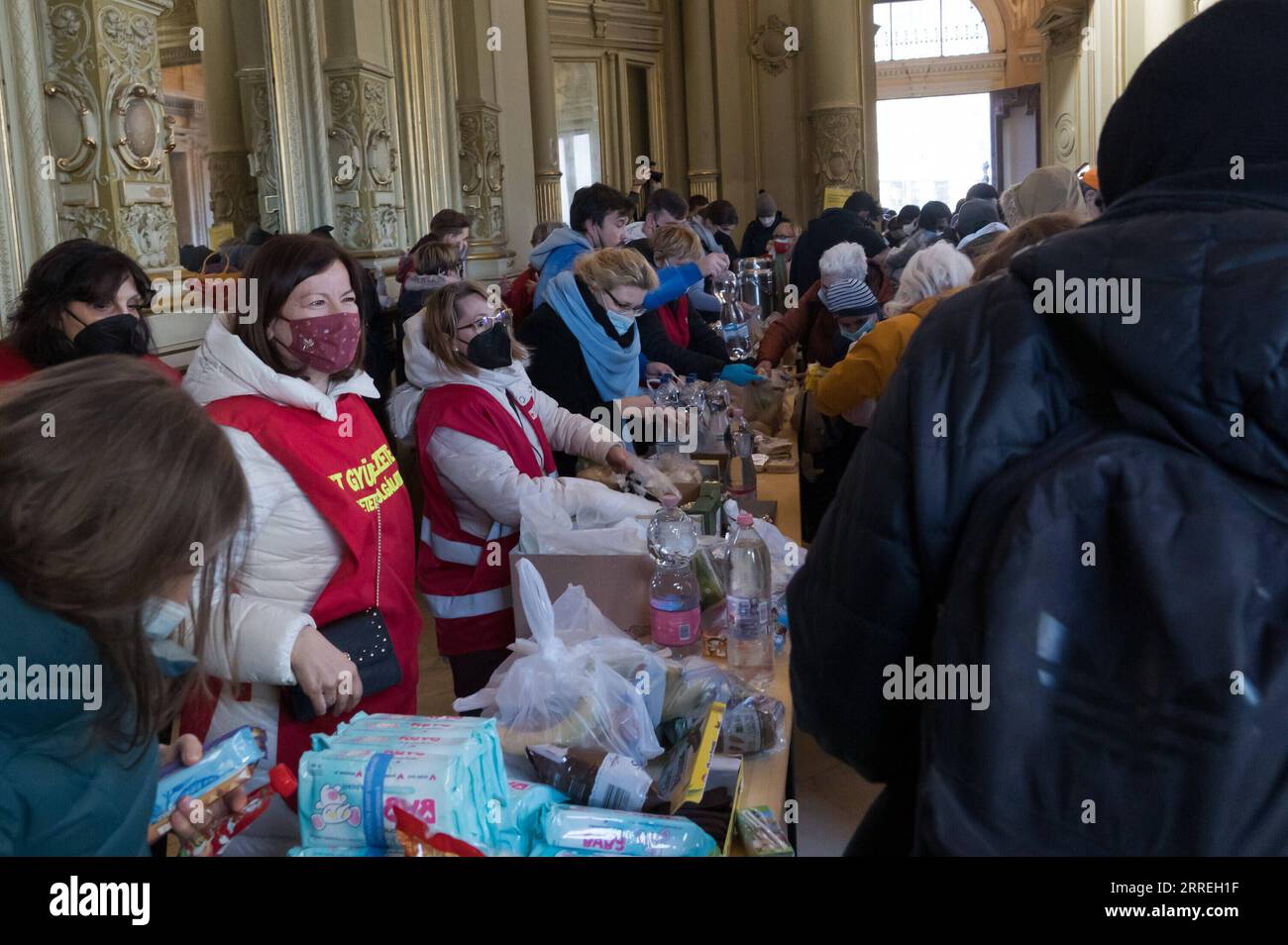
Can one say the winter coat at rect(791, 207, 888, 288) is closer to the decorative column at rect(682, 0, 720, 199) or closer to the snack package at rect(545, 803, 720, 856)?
the snack package at rect(545, 803, 720, 856)

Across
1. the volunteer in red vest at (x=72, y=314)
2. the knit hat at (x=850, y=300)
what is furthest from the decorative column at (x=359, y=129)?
the volunteer in red vest at (x=72, y=314)

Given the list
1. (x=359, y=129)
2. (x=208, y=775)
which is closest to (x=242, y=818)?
(x=208, y=775)

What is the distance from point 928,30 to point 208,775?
21.9 metres

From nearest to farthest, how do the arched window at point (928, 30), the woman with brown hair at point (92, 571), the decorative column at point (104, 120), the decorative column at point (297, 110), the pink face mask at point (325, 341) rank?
1. the woman with brown hair at point (92, 571)
2. the pink face mask at point (325, 341)
3. the decorative column at point (104, 120)
4. the decorative column at point (297, 110)
5. the arched window at point (928, 30)

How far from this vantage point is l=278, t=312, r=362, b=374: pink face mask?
7.25 feet

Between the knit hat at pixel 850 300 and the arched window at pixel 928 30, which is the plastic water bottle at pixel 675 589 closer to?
the knit hat at pixel 850 300

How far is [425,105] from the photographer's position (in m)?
7.71

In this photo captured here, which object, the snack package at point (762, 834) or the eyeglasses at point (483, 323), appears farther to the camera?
the eyeglasses at point (483, 323)

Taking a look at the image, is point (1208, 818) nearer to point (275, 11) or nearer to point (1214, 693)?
point (1214, 693)

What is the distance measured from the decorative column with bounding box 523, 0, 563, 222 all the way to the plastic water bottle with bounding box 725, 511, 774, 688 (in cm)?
839

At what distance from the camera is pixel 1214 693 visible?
2.87 feet

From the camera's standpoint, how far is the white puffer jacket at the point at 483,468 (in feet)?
8.97

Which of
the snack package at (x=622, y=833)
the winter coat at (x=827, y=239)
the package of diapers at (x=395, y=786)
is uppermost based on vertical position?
the winter coat at (x=827, y=239)

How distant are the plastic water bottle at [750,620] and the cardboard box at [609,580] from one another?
0.61ft
